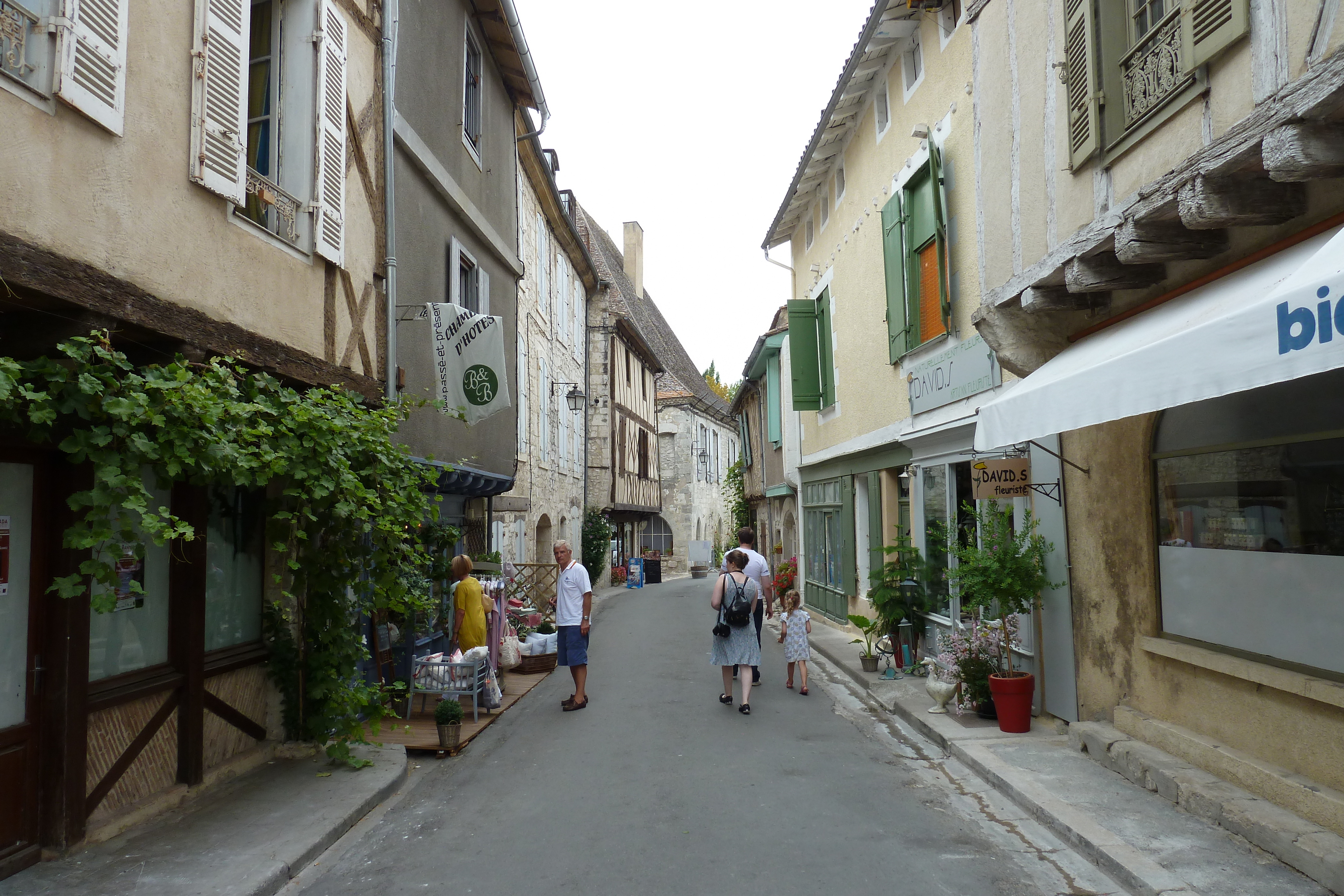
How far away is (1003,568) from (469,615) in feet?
15.2

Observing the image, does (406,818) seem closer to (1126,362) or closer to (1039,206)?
(1126,362)

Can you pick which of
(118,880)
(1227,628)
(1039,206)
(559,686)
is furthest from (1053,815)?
(559,686)

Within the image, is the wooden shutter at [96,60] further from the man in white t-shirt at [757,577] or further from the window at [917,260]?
the window at [917,260]

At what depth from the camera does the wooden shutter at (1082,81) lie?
5.71 m

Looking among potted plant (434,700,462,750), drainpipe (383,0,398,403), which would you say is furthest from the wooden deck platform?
drainpipe (383,0,398,403)

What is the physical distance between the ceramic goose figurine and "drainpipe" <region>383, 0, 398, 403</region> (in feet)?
17.0

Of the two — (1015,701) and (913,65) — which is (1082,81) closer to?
(1015,701)

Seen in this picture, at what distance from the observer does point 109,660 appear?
520cm

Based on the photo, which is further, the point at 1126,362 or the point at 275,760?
the point at 275,760

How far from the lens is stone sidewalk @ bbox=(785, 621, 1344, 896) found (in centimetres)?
397

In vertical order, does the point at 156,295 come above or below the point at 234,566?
above

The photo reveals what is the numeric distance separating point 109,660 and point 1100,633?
6315 mm

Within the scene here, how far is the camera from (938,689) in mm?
7773

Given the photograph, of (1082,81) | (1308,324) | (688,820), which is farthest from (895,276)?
(1308,324)
